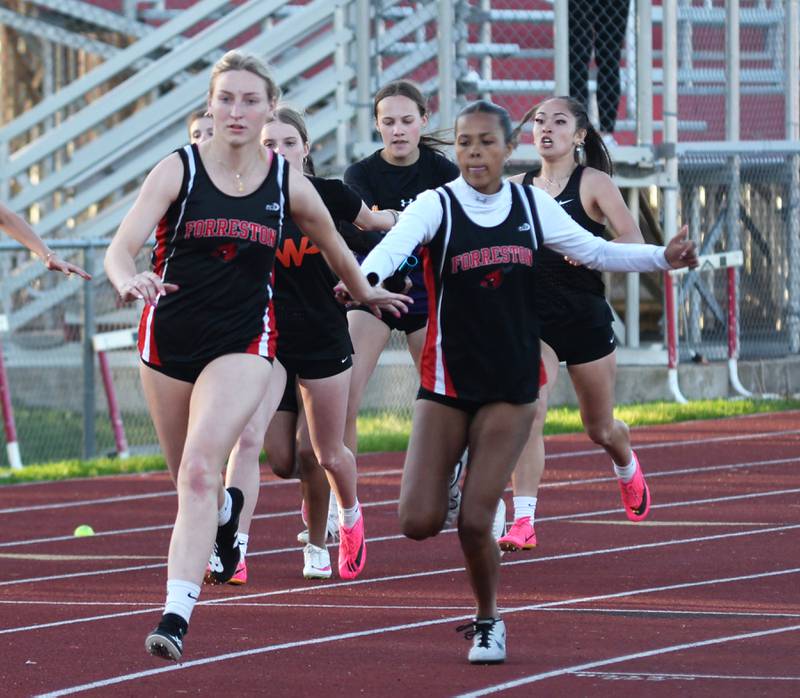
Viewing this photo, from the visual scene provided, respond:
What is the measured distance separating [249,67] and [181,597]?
1.92 meters

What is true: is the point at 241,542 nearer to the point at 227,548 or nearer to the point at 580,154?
the point at 227,548

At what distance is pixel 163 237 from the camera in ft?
22.1

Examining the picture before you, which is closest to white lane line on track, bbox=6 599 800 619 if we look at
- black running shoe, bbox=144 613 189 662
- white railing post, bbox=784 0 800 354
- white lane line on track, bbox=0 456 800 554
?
black running shoe, bbox=144 613 189 662

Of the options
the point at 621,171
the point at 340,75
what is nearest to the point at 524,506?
the point at 621,171

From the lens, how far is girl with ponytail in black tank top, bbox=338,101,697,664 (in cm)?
667

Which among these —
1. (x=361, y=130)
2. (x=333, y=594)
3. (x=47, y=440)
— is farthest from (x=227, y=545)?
(x=361, y=130)

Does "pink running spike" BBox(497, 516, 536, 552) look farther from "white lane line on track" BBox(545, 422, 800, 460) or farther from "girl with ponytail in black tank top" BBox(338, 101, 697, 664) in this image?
"white lane line on track" BBox(545, 422, 800, 460)

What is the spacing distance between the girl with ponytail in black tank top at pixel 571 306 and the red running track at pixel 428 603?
0.46 meters

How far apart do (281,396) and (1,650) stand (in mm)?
1953

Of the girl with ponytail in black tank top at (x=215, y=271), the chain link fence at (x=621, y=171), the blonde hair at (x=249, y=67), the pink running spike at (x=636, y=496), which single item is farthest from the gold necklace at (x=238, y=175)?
the chain link fence at (x=621, y=171)

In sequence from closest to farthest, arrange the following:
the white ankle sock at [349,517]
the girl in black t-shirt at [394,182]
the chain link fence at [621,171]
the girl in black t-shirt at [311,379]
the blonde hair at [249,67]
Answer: the blonde hair at [249,67], the girl in black t-shirt at [311,379], the white ankle sock at [349,517], the girl in black t-shirt at [394,182], the chain link fence at [621,171]

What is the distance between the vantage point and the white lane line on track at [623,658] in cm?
606

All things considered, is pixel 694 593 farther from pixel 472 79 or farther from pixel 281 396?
pixel 472 79

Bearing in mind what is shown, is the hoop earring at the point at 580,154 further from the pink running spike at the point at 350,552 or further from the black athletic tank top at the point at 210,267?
the black athletic tank top at the point at 210,267
